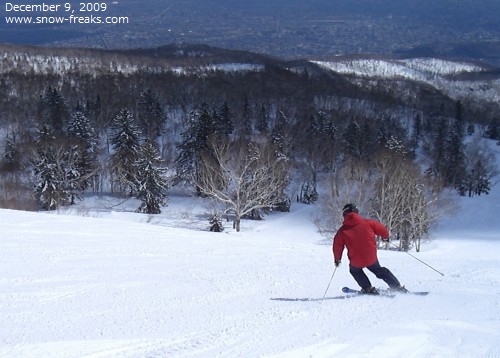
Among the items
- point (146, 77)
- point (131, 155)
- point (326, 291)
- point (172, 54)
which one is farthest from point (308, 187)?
point (172, 54)

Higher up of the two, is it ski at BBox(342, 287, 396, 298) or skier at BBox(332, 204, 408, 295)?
skier at BBox(332, 204, 408, 295)

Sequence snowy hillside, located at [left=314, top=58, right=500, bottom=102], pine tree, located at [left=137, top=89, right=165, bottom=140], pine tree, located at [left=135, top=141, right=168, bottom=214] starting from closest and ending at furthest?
pine tree, located at [left=135, top=141, right=168, bottom=214] → pine tree, located at [left=137, top=89, right=165, bottom=140] → snowy hillside, located at [left=314, top=58, right=500, bottom=102]

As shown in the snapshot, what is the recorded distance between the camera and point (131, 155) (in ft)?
159

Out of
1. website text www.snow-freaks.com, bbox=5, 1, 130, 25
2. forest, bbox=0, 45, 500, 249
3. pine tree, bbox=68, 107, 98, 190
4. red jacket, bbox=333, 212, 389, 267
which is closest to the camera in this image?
red jacket, bbox=333, 212, 389, 267

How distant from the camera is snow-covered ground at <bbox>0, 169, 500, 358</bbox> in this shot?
5.11 metres

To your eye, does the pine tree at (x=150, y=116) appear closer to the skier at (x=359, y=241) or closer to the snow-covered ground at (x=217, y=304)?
the snow-covered ground at (x=217, y=304)

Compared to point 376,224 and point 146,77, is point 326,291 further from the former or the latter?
point 146,77

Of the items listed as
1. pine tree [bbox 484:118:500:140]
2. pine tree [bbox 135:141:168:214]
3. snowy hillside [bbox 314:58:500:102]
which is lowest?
pine tree [bbox 135:141:168:214]

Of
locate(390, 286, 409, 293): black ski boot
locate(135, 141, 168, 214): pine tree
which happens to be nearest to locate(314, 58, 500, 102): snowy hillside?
locate(135, 141, 168, 214): pine tree

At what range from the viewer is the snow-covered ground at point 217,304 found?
5.11 m

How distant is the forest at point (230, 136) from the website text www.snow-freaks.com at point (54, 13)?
10.6m

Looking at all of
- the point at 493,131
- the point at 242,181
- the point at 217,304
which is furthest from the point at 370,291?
the point at 493,131

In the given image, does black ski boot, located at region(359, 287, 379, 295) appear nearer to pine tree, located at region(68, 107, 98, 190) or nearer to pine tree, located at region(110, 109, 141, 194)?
pine tree, located at region(110, 109, 141, 194)

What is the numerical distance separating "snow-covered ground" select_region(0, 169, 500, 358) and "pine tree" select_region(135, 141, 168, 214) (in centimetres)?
2949
